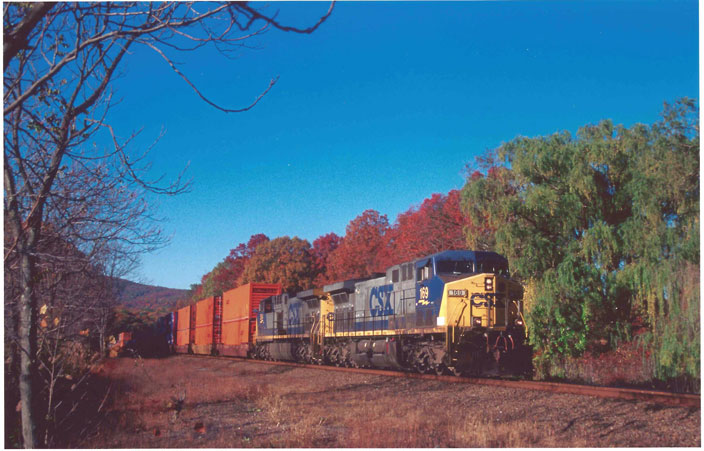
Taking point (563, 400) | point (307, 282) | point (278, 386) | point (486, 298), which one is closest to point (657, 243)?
point (486, 298)

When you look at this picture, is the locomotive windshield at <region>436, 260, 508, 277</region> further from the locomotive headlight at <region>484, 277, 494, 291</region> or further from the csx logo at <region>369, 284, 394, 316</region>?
the csx logo at <region>369, 284, 394, 316</region>

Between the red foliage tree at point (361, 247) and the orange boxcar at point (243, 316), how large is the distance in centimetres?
1847

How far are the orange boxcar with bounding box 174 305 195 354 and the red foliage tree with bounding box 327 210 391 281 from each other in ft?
47.0

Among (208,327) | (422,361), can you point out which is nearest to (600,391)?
(422,361)

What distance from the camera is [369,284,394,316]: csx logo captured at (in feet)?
61.9

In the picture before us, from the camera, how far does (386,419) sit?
33.5 feet

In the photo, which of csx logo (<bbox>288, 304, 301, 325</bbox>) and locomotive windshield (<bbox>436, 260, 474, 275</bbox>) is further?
csx logo (<bbox>288, 304, 301, 325</bbox>)

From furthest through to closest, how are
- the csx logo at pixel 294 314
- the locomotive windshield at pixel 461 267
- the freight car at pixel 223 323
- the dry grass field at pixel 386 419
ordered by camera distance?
the freight car at pixel 223 323 → the csx logo at pixel 294 314 → the locomotive windshield at pixel 461 267 → the dry grass field at pixel 386 419

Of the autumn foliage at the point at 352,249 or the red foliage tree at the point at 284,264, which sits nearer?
the autumn foliage at the point at 352,249

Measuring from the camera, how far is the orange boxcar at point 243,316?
3139cm

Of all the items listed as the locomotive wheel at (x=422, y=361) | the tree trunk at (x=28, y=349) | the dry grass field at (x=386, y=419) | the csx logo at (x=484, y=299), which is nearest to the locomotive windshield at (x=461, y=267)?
the csx logo at (x=484, y=299)

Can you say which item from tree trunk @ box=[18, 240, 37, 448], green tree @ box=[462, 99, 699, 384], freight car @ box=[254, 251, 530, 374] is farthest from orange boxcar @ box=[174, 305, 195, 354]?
tree trunk @ box=[18, 240, 37, 448]

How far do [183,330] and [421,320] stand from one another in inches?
1205

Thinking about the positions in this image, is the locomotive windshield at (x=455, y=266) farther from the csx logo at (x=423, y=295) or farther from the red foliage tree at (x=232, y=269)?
the red foliage tree at (x=232, y=269)
